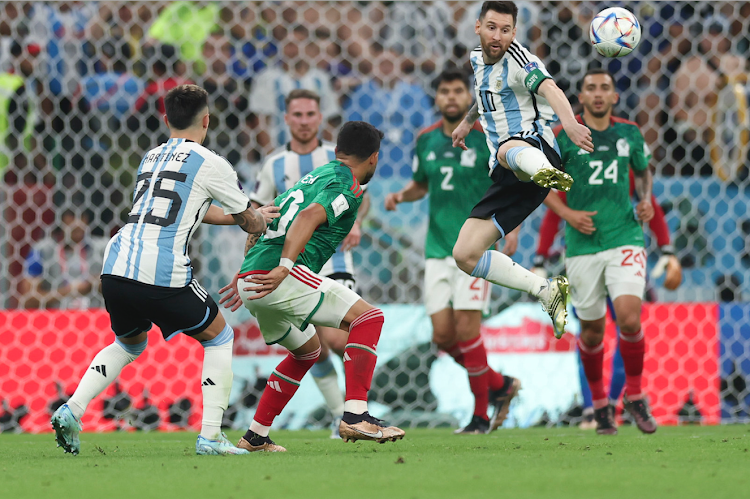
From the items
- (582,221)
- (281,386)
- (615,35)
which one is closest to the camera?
(281,386)

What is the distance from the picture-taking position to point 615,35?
15.9 ft

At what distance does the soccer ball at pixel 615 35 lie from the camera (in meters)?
4.82

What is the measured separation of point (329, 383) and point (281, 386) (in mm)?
1506

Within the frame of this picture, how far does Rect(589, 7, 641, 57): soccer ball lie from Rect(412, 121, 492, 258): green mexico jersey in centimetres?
157

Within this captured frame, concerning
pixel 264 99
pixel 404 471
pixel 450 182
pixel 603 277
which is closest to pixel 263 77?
pixel 264 99

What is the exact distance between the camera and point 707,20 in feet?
28.2

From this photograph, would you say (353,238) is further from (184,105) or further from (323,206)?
(184,105)

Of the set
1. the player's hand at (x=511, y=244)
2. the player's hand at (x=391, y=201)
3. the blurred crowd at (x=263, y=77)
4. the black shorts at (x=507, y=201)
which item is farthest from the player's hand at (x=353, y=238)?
the blurred crowd at (x=263, y=77)

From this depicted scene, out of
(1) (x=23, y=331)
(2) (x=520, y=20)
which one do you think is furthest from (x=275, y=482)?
(2) (x=520, y=20)

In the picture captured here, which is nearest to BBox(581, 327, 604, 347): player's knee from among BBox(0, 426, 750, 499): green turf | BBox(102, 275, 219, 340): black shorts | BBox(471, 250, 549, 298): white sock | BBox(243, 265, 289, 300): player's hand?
BBox(0, 426, 750, 499): green turf

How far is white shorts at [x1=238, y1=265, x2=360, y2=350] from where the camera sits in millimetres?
4289

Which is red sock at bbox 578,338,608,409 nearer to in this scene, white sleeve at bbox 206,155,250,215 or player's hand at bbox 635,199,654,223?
player's hand at bbox 635,199,654,223

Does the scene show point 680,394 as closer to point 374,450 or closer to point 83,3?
point 374,450

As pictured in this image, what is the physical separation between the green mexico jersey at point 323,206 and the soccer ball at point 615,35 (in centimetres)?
151
